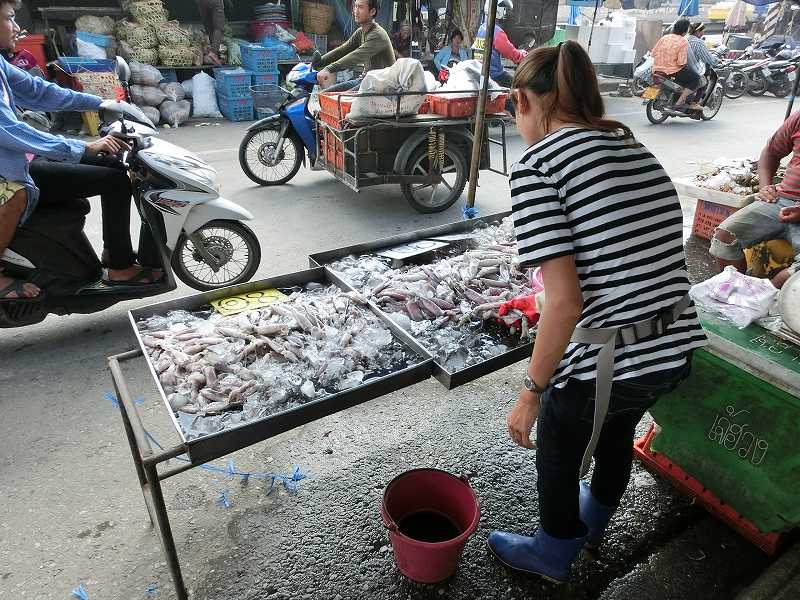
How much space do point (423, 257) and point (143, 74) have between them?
340 inches

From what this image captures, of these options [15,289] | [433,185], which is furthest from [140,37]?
[15,289]

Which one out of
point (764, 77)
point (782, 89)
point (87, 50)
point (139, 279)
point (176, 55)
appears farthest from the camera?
point (782, 89)

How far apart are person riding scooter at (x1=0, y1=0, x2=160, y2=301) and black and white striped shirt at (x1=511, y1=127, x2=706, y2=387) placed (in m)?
2.88

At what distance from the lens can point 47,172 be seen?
134 inches

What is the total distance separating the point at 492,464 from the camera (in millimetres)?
2967

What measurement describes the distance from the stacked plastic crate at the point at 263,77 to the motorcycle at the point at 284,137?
13.2 ft

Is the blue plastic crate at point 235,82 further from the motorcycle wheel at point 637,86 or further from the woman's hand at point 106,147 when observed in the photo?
the motorcycle wheel at point 637,86

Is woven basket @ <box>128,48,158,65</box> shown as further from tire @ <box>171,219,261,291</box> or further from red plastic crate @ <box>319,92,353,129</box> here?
tire @ <box>171,219,261,291</box>

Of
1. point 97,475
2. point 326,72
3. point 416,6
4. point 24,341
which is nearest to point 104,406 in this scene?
point 97,475

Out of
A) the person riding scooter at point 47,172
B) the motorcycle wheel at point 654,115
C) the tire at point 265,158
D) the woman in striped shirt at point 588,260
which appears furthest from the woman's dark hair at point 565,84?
the motorcycle wheel at point 654,115

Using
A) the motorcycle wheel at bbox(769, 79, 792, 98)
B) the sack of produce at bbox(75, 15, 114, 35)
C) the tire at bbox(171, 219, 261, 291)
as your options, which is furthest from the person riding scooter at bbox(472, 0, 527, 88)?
the motorcycle wheel at bbox(769, 79, 792, 98)

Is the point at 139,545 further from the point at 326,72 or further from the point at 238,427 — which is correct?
the point at 326,72

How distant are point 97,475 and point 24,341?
1599 mm

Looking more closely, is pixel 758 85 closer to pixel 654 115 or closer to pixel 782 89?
pixel 782 89
